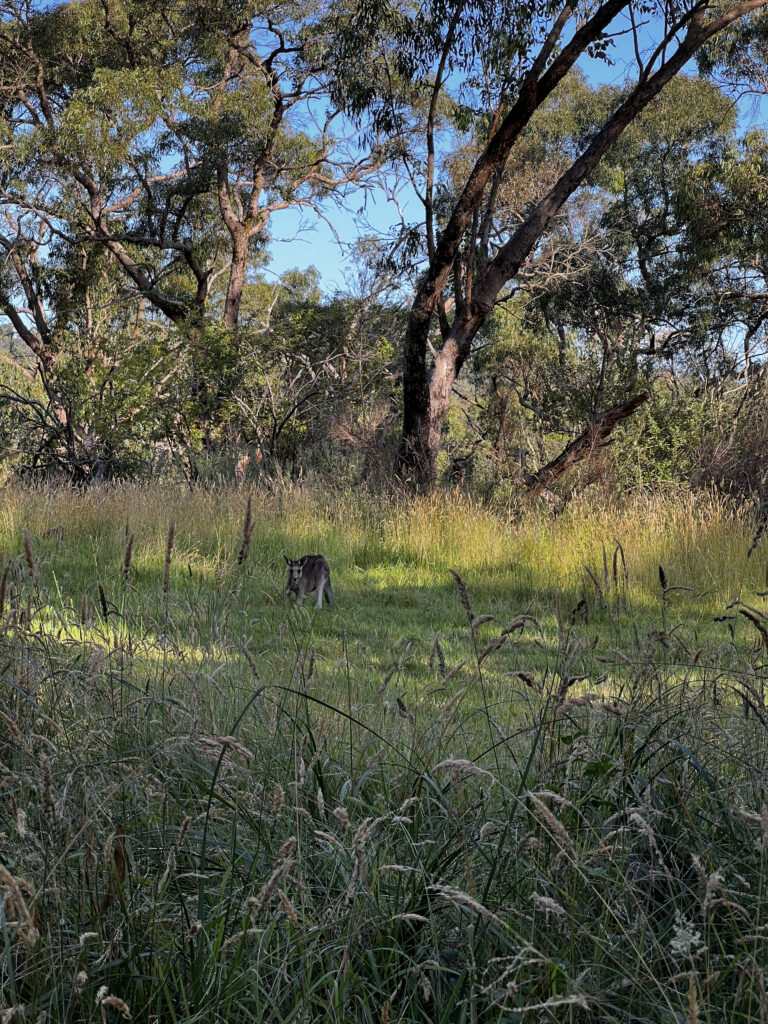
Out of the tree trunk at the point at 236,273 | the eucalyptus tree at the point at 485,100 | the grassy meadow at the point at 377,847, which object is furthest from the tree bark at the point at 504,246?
the tree trunk at the point at 236,273

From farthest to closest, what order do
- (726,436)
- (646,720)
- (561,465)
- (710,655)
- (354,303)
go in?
(354,303)
(726,436)
(561,465)
(710,655)
(646,720)

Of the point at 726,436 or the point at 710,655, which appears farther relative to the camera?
the point at 726,436

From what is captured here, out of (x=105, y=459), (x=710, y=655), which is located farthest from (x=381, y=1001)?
(x=105, y=459)

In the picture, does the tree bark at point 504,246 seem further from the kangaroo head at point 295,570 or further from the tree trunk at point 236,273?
the tree trunk at point 236,273

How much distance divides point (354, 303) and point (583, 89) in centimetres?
901

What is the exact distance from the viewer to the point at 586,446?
12320 millimetres

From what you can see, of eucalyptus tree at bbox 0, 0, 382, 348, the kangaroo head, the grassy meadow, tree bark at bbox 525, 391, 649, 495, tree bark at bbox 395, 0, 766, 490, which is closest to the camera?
the grassy meadow

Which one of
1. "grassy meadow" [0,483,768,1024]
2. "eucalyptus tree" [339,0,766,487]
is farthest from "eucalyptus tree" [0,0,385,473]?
"grassy meadow" [0,483,768,1024]

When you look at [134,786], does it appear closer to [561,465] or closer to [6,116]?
[561,465]

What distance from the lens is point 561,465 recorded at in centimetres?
1246

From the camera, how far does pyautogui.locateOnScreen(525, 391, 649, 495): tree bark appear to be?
1208 centimetres

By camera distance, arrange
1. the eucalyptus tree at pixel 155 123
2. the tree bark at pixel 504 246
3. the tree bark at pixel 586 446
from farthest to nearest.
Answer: the eucalyptus tree at pixel 155 123 < the tree bark at pixel 586 446 < the tree bark at pixel 504 246

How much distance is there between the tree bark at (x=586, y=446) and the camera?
476 inches

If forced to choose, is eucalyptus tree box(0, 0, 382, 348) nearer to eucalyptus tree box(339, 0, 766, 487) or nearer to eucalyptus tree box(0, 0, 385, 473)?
eucalyptus tree box(0, 0, 385, 473)
